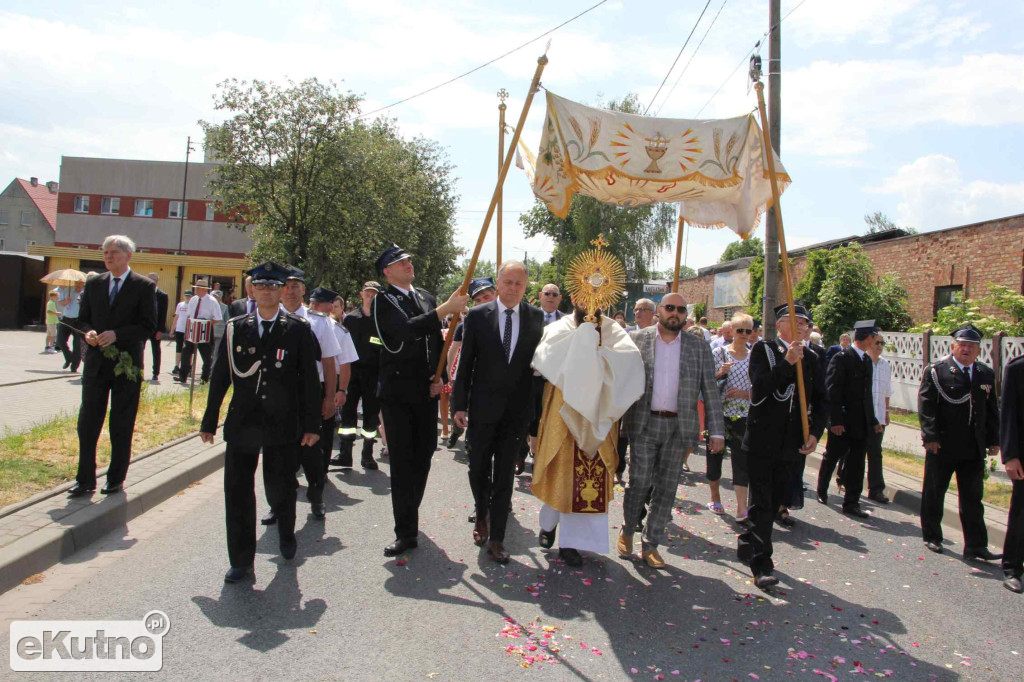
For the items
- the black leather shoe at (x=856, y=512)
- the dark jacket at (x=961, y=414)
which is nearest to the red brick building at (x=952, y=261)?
the black leather shoe at (x=856, y=512)

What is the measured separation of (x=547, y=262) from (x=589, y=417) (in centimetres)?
5014

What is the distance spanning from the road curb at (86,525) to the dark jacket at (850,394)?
6.79m

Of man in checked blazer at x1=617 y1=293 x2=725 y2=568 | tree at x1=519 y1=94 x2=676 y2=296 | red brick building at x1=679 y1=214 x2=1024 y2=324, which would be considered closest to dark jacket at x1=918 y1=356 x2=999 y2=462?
man in checked blazer at x1=617 y1=293 x2=725 y2=568

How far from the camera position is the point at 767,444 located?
5.58 m

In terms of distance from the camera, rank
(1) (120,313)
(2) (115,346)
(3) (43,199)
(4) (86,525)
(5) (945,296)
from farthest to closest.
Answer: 1. (3) (43,199)
2. (5) (945,296)
3. (1) (120,313)
4. (2) (115,346)
5. (4) (86,525)

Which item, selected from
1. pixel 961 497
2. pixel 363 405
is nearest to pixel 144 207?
pixel 363 405

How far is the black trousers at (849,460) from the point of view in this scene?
798cm

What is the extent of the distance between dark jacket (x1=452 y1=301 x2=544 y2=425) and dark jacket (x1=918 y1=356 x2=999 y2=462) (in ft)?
12.1

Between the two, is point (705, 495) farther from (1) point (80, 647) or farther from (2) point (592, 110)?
(1) point (80, 647)

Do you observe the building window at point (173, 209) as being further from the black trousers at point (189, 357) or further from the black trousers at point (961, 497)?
the black trousers at point (961, 497)

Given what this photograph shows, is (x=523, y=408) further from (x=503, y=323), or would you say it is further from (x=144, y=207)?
(x=144, y=207)

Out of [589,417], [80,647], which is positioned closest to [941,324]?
[589,417]

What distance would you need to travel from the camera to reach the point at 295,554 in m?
5.39

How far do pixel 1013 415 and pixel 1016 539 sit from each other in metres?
0.96
